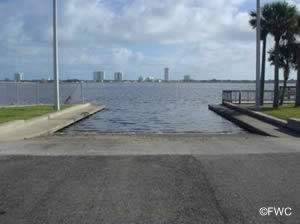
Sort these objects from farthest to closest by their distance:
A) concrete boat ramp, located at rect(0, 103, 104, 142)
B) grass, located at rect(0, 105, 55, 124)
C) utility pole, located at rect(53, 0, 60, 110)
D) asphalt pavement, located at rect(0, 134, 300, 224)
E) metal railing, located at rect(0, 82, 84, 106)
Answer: metal railing, located at rect(0, 82, 84, 106) → utility pole, located at rect(53, 0, 60, 110) → grass, located at rect(0, 105, 55, 124) → concrete boat ramp, located at rect(0, 103, 104, 142) → asphalt pavement, located at rect(0, 134, 300, 224)

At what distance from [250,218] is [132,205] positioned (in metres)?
1.75

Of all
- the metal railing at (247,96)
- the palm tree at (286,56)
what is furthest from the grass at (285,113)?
the metal railing at (247,96)

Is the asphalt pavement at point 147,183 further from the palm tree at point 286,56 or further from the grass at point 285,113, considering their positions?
the palm tree at point 286,56

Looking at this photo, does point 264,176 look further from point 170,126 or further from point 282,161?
point 170,126

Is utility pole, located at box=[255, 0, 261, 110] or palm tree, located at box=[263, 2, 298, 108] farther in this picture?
palm tree, located at box=[263, 2, 298, 108]

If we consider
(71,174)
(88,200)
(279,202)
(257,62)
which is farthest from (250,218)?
(257,62)

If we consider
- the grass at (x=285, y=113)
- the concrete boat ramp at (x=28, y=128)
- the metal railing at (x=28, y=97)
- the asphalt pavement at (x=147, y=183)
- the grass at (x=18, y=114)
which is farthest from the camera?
the metal railing at (x=28, y=97)

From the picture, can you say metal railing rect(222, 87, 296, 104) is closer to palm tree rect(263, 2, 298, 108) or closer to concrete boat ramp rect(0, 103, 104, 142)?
palm tree rect(263, 2, 298, 108)

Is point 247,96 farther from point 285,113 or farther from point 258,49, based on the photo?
point 285,113

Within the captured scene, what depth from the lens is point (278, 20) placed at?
4016 centimetres

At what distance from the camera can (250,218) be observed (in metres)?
7.57

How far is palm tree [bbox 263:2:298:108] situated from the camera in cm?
3953

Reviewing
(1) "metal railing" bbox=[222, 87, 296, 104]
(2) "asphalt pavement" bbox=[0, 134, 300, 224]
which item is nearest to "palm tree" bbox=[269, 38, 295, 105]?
(1) "metal railing" bbox=[222, 87, 296, 104]

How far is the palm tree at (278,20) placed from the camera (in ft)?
130
